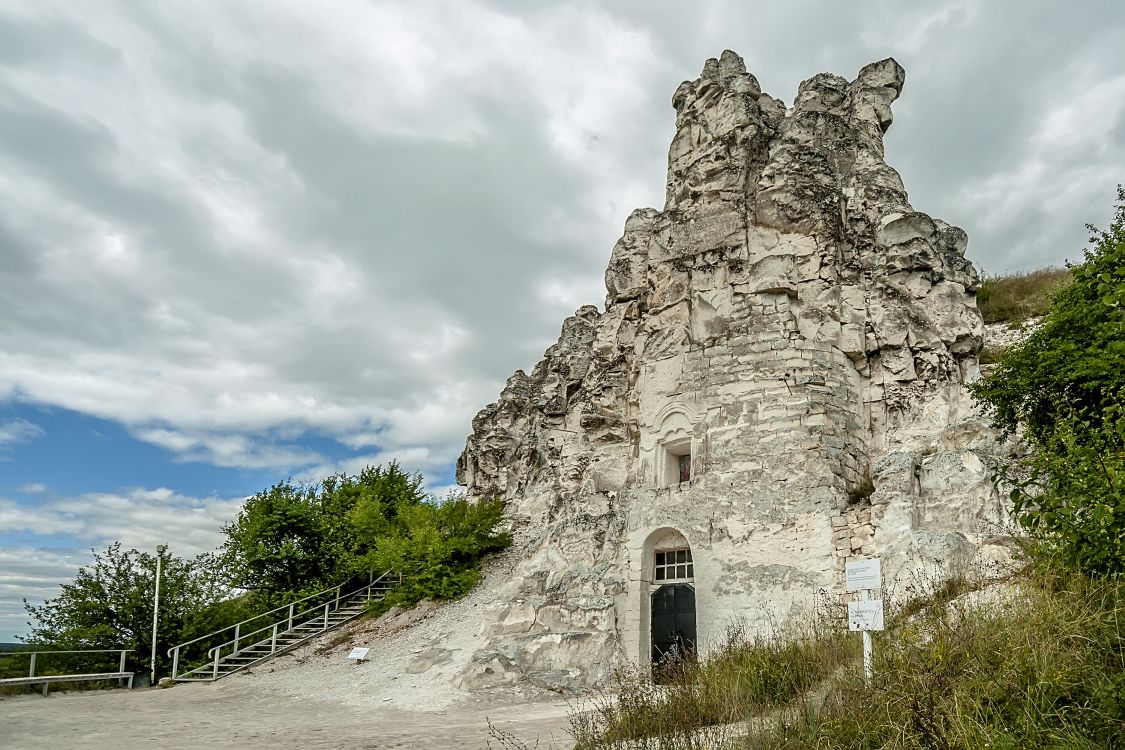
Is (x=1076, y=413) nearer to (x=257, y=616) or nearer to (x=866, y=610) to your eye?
(x=866, y=610)

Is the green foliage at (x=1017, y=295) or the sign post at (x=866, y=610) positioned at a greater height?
the green foliage at (x=1017, y=295)

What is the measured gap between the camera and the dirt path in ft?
33.5

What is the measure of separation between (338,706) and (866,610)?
1117 cm

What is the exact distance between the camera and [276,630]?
2148 cm

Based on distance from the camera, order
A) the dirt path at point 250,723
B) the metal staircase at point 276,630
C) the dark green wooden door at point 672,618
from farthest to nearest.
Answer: the metal staircase at point 276,630 < the dark green wooden door at point 672,618 < the dirt path at point 250,723

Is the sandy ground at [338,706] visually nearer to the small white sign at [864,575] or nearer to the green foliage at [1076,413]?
the small white sign at [864,575]

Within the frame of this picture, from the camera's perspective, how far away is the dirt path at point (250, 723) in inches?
402

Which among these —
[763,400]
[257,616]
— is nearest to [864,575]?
[763,400]

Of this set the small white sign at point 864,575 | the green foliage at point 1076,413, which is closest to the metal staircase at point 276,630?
the small white sign at point 864,575

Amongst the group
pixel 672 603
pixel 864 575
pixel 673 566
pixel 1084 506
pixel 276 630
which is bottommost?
pixel 276 630

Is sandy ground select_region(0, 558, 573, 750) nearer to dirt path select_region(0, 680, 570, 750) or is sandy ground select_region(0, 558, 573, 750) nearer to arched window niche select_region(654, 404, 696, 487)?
dirt path select_region(0, 680, 570, 750)

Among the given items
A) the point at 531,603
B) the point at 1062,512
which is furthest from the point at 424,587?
the point at 1062,512

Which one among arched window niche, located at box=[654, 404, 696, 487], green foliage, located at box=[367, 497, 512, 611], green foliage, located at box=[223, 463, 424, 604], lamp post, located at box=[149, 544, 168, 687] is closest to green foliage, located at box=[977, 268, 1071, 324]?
arched window niche, located at box=[654, 404, 696, 487]

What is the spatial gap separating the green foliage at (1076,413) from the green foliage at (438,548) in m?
13.9
